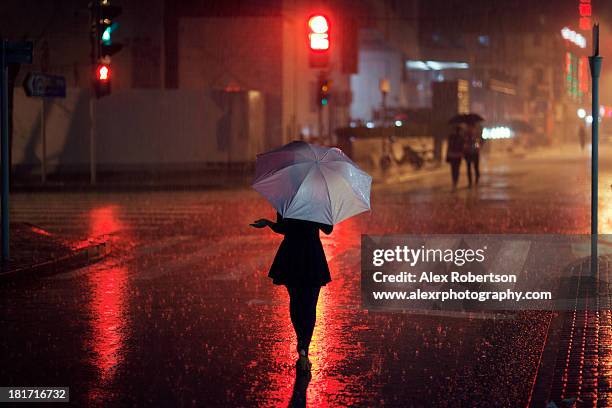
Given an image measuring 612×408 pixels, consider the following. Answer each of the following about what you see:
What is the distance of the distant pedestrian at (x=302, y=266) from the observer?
316 inches

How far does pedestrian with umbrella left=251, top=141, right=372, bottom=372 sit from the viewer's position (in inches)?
Result: 303

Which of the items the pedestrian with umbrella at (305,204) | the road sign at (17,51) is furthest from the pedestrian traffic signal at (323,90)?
the pedestrian with umbrella at (305,204)

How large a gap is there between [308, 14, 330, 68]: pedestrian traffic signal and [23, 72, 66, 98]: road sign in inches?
273

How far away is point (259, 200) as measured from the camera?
26469 mm

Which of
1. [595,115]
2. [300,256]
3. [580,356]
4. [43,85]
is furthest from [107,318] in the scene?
[43,85]

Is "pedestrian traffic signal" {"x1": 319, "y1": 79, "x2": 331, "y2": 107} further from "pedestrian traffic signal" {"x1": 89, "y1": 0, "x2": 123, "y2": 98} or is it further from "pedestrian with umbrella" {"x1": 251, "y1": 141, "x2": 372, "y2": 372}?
"pedestrian with umbrella" {"x1": 251, "y1": 141, "x2": 372, "y2": 372}

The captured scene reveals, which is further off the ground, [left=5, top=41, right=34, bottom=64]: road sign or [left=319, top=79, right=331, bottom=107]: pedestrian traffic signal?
[left=319, top=79, right=331, bottom=107]: pedestrian traffic signal

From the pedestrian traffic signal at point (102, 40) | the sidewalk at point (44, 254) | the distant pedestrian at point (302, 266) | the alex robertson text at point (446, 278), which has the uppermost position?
the pedestrian traffic signal at point (102, 40)

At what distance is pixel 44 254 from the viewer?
14.7 m

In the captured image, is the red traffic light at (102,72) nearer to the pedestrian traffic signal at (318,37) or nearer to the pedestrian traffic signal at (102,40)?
the pedestrian traffic signal at (102,40)

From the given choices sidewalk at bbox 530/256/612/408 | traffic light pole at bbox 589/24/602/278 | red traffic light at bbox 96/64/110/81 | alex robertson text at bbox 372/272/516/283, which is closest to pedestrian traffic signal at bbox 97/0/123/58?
red traffic light at bbox 96/64/110/81

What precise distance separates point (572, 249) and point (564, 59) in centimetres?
10028

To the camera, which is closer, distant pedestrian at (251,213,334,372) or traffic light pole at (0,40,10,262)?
distant pedestrian at (251,213,334,372)

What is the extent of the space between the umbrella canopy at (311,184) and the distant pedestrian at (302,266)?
0.26 metres
